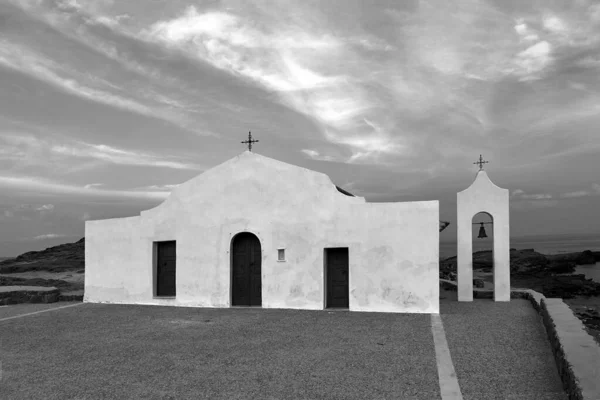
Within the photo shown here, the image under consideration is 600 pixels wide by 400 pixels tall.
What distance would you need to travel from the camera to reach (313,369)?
7531mm

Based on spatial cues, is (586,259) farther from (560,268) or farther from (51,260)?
(51,260)

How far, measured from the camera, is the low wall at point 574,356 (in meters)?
5.80

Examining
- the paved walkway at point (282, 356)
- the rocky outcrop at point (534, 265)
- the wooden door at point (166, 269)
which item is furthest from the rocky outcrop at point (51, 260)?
the rocky outcrop at point (534, 265)

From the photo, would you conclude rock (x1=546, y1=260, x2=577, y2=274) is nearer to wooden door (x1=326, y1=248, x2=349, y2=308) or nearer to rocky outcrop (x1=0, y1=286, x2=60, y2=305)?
wooden door (x1=326, y1=248, x2=349, y2=308)

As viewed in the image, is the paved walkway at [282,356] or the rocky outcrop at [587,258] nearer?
the paved walkway at [282,356]

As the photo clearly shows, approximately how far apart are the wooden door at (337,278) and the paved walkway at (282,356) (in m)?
0.89

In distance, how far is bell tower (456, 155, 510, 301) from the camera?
15672 millimetres

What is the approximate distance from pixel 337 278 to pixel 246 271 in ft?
9.11

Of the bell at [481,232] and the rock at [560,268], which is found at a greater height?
the bell at [481,232]

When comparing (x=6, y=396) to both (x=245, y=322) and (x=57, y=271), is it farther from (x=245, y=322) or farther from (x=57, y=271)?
(x=57, y=271)

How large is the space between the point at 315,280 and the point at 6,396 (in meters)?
8.39

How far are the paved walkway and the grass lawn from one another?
2 centimetres

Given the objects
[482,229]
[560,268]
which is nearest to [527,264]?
[560,268]

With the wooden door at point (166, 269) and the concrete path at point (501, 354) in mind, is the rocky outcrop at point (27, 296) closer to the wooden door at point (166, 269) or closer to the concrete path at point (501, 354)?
the wooden door at point (166, 269)
